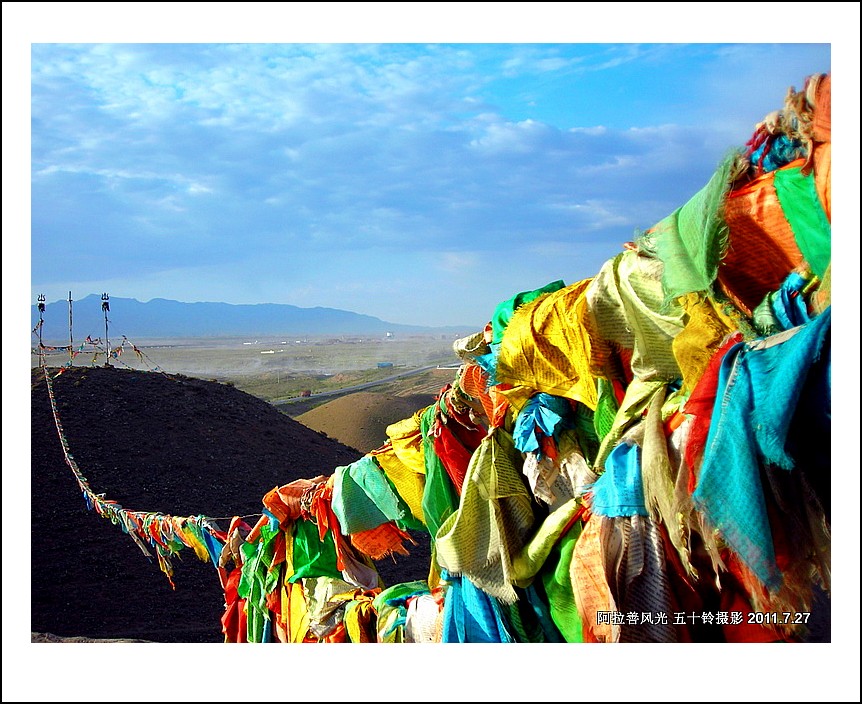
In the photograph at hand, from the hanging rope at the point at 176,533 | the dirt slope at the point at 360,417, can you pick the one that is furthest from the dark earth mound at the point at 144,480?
the hanging rope at the point at 176,533

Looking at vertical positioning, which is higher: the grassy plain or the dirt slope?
the grassy plain

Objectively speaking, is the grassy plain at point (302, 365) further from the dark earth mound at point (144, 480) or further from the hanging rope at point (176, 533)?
the hanging rope at point (176, 533)

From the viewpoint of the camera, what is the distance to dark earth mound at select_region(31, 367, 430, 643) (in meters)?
8.55

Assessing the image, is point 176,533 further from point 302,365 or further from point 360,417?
point 302,365

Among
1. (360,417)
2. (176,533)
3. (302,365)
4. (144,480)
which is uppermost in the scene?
(302,365)

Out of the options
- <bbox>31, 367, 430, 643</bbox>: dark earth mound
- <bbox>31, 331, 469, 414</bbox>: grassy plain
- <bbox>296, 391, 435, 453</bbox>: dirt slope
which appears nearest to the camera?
<bbox>31, 367, 430, 643</bbox>: dark earth mound

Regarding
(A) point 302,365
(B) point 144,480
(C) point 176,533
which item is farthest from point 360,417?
(A) point 302,365

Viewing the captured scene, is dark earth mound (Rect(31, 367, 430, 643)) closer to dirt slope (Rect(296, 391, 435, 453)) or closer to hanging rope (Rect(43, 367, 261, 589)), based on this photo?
dirt slope (Rect(296, 391, 435, 453))

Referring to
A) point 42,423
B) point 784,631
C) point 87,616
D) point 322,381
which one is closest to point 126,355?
point 42,423

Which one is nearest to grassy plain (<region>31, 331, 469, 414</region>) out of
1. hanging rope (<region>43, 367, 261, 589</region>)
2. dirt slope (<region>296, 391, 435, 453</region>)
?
dirt slope (<region>296, 391, 435, 453</region>)

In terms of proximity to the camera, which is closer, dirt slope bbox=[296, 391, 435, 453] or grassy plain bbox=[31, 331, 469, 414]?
dirt slope bbox=[296, 391, 435, 453]

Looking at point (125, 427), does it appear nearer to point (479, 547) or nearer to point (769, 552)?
point (479, 547)

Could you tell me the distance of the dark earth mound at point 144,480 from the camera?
8.55 metres

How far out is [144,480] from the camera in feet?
37.9
